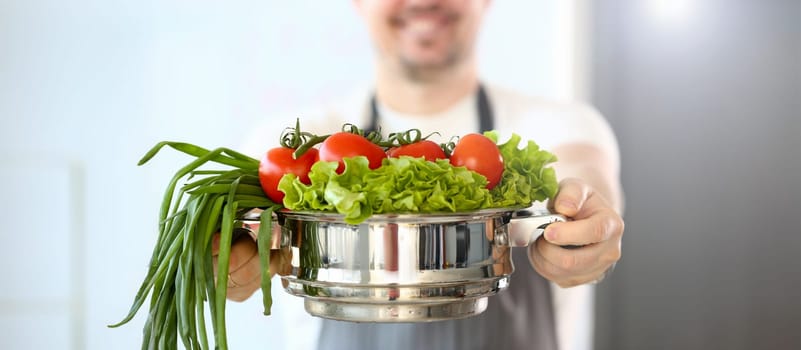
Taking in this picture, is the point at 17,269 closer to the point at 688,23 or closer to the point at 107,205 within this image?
the point at 107,205

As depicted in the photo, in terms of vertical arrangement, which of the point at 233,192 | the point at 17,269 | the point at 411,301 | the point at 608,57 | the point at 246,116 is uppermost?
the point at 608,57

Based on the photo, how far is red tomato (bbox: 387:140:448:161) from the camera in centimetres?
90

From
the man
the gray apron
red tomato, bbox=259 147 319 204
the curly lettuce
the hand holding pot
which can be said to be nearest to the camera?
the curly lettuce

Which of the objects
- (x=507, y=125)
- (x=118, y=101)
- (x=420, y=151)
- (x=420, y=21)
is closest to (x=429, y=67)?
(x=420, y=21)

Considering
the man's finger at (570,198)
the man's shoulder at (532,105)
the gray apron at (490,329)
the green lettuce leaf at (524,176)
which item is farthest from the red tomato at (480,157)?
the man's shoulder at (532,105)

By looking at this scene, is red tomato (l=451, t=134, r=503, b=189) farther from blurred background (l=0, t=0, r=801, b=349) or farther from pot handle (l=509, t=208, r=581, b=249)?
blurred background (l=0, t=0, r=801, b=349)

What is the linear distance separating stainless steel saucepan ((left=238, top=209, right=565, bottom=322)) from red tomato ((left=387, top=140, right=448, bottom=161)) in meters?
0.10

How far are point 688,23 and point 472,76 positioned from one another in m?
0.57

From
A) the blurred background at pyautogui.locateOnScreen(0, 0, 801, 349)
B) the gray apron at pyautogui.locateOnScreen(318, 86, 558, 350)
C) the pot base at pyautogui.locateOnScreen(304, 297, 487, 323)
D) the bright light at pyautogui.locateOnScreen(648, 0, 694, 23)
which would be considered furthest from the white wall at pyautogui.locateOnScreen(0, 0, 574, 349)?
the pot base at pyautogui.locateOnScreen(304, 297, 487, 323)

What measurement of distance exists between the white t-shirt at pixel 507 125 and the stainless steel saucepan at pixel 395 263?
1.20 m

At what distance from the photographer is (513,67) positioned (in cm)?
209

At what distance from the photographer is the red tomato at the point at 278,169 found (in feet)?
2.90

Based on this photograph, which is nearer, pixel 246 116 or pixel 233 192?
pixel 233 192

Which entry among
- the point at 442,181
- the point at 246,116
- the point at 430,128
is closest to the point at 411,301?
the point at 442,181
